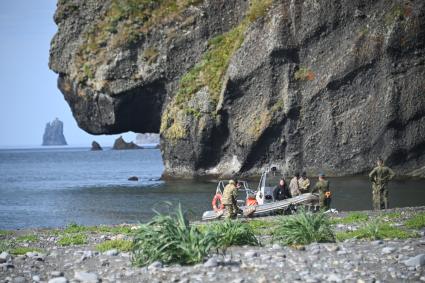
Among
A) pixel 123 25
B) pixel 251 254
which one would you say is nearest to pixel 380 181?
pixel 251 254

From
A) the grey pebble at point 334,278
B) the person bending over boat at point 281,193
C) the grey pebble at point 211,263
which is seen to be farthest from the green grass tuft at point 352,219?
the grey pebble at point 334,278

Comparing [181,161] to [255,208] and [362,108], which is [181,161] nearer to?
[362,108]

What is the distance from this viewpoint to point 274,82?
7119 cm

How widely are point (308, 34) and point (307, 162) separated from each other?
1134 centimetres

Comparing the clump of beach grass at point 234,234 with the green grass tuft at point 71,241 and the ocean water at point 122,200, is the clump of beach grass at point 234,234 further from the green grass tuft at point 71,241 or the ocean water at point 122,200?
the ocean water at point 122,200

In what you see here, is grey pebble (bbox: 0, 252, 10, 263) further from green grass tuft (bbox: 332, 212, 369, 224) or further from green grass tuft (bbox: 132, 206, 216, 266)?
green grass tuft (bbox: 332, 212, 369, 224)

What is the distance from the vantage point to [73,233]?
2995cm

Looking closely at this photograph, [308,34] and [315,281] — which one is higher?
[308,34]

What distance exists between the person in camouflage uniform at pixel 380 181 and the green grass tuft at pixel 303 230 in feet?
49.9

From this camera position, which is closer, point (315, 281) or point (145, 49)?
point (315, 281)

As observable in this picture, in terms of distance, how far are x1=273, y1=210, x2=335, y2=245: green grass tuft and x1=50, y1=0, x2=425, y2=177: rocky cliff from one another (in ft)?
154

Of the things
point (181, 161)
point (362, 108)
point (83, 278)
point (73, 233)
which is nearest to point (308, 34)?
point (362, 108)

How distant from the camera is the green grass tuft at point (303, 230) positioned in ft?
69.8

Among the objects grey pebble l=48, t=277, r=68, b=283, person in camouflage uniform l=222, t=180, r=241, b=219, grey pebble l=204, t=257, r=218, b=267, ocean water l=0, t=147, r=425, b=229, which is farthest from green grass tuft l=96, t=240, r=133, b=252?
ocean water l=0, t=147, r=425, b=229
